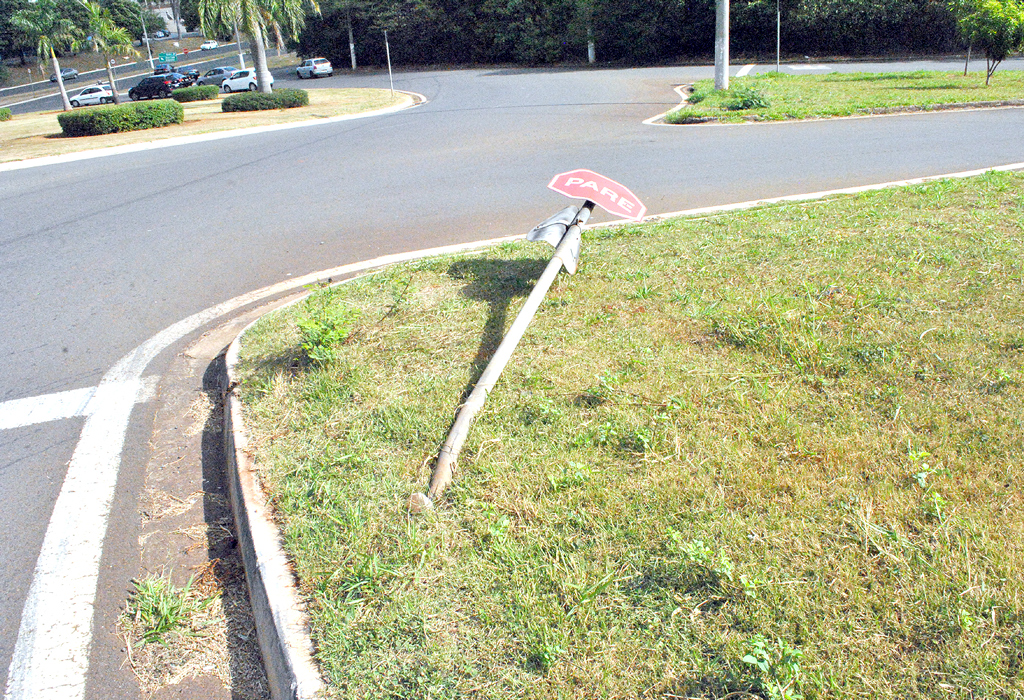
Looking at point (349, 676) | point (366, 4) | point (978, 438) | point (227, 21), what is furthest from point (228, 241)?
point (366, 4)

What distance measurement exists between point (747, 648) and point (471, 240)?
574cm

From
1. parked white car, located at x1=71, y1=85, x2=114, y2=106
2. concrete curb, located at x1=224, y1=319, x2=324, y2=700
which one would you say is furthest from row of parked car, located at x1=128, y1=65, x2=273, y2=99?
concrete curb, located at x1=224, y1=319, x2=324, y2=700

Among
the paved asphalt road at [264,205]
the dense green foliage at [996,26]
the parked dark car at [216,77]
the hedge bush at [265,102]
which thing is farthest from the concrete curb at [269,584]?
the parked dark car at [216,77]

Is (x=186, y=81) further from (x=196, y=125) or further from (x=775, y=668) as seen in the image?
(x=775, y=668)

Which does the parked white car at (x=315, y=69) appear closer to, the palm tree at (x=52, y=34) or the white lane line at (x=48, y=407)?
the palm tree at (x=52, y=34)

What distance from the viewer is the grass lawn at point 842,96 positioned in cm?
1584

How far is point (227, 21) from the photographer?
30.2m

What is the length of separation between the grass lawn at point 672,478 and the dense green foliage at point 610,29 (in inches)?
1120

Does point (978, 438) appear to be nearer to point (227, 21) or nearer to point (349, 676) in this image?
point (349, 676)

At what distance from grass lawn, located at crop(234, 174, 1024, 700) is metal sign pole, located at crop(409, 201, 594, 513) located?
3.2 inches

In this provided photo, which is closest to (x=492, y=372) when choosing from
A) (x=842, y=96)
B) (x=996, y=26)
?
(x=842, y=96)

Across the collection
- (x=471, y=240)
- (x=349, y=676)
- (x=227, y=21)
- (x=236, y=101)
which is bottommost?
(x=349, y=676)

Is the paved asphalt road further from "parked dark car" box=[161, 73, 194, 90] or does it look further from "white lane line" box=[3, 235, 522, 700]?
"parked dark car" box=[161, 73, 194, 90]

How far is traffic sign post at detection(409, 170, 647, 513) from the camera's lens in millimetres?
3543
